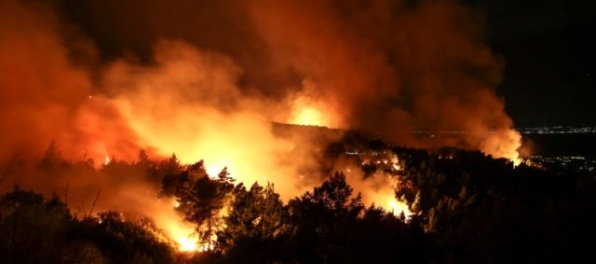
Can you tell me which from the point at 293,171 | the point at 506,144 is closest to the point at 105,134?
the point at 293,171

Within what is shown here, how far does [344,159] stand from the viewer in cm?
3725

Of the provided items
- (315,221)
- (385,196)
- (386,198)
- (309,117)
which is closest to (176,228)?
(315,221)

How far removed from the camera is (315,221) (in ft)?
57.4

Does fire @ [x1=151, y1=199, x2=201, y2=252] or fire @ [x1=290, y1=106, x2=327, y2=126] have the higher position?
fire @ [x1=290, y1=106, x2=327, y2=126]

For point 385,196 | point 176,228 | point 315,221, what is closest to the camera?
point 315,221

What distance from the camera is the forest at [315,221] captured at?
9.25 metres

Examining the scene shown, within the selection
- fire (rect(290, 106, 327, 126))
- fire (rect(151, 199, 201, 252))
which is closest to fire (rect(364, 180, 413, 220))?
fire (rect(151, 199, 201, 252))

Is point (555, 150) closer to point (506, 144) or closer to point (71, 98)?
point (506, 144)

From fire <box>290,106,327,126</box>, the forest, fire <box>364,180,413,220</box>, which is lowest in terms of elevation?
the forest

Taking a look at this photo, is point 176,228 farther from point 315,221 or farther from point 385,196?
point 385,196

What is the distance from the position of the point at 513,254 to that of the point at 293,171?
848 inches

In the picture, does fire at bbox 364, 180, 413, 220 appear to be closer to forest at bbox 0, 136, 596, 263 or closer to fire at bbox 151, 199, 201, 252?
forest at bbox 0, 136, 596, 263

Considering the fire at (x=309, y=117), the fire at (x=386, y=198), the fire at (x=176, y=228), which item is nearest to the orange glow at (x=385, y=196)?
the fire at (x=386, y=198)

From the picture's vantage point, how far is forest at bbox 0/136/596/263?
30.3ft
